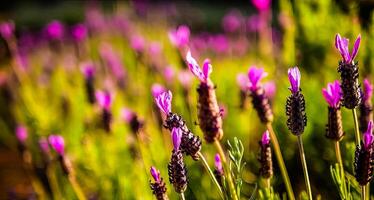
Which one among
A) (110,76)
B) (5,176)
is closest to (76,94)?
(110,76)

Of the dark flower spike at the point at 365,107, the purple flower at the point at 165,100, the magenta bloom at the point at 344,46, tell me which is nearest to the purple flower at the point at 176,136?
the purple flower at the point at 165,100

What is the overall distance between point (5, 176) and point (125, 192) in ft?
5.59

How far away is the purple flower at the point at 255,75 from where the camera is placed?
134 centimetres

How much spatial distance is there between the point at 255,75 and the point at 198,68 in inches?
10.8

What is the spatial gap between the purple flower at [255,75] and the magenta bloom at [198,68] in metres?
0.20

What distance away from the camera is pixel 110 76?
3.64 m

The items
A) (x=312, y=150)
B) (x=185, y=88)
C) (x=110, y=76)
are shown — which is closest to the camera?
(x=185, y=88)

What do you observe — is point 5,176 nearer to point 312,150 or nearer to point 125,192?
point 125,192

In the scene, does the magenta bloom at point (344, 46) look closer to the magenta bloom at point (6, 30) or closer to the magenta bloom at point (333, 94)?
the magenta bloom at point (333, 94)

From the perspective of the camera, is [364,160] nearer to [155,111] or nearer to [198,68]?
[198,68]

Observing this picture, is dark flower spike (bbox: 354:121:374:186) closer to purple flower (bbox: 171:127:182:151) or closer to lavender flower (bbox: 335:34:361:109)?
lavender flower (bbox: 335:34:361:109)

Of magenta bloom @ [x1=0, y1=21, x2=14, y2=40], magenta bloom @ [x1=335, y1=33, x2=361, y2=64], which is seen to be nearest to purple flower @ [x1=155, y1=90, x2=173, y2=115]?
magenta bloom @ [x1=335, y1=33, x2=361, y2=64]

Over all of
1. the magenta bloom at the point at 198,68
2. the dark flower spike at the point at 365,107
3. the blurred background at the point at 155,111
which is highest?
the blurred background at the point at 155,111

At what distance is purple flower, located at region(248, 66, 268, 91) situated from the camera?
4.39 ft
